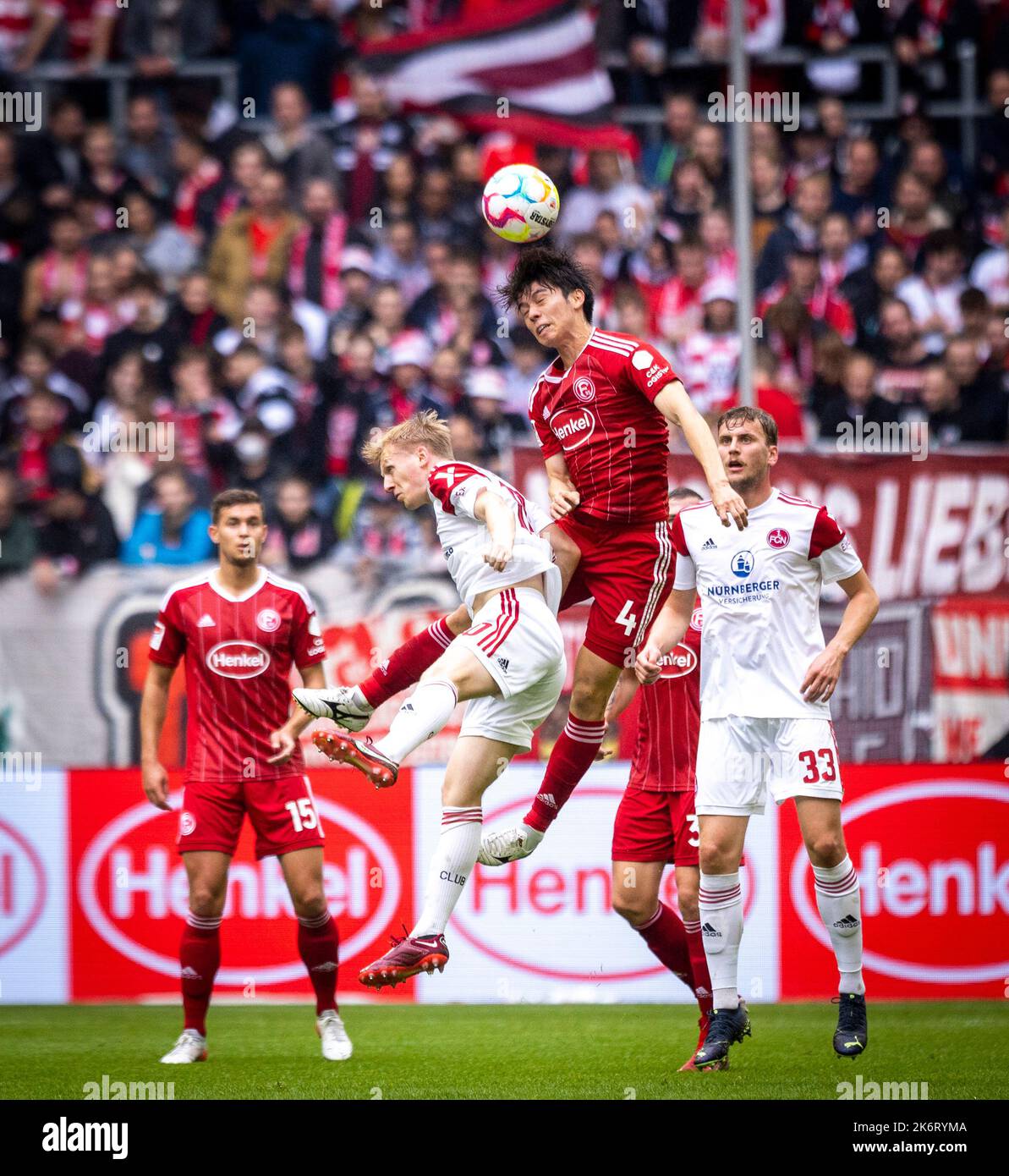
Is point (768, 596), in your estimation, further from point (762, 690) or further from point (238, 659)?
point (238, 659)

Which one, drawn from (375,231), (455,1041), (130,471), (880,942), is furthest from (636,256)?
(455,1041)

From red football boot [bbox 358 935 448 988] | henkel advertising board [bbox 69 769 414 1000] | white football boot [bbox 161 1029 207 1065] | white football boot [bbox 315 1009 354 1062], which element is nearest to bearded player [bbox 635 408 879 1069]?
red football boot [bbox 358 935 448 988]

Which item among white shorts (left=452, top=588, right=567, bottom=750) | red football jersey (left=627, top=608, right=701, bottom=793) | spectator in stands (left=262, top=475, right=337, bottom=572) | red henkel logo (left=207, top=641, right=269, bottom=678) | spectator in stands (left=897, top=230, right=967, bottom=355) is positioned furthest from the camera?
spectator in stands (left=897, top=230, right=967, bottom=355)

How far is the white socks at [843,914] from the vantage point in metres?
6.63

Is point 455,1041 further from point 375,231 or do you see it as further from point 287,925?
point 375,231

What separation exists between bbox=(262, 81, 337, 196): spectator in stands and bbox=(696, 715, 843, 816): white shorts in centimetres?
773

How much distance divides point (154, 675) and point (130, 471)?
361cm

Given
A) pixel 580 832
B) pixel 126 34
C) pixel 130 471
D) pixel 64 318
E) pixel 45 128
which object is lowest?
pixel 580 832

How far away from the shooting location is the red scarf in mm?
12688

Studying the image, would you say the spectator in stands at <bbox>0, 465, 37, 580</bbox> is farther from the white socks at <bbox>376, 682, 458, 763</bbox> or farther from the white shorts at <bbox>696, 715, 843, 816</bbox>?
the white shorts at <bbox>696, 715, 843, 816</bbox>

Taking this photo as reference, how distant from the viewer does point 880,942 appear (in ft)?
29.4

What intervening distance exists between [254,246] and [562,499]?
6745 millimetres

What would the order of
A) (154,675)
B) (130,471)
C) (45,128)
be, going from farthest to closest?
(45,128) < (130,471) < (154,675)

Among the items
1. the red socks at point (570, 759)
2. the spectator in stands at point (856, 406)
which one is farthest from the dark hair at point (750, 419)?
the spectator in stands at point (856, 406)
